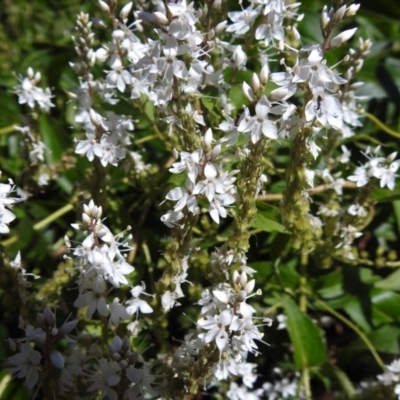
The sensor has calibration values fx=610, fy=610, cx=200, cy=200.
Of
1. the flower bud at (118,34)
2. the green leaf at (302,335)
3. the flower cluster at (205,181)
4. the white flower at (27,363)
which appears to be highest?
the flower bud at (118,34)

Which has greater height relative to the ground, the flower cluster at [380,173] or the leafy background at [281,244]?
the flower cluster at [380,173]

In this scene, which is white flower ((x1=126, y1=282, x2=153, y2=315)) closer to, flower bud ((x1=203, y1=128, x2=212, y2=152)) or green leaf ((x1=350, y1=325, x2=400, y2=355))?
flower bud ((x1=203, y1=128, x2=212, y2=152))

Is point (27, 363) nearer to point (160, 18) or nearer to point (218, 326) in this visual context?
point (218, 326)

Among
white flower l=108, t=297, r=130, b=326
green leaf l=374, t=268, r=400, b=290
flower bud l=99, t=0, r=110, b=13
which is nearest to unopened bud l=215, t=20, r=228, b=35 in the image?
flower bud l=99, t=0, r=110, b=13

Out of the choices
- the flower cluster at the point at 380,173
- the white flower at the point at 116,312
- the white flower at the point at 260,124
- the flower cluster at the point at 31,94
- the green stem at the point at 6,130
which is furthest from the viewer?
the green stem at the point at 6,130

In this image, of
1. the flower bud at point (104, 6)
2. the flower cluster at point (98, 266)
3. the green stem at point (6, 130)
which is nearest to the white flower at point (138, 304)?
the flower cluster at point (98, 266)

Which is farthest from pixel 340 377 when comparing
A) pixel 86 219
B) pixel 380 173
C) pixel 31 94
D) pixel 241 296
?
pixel 31 94

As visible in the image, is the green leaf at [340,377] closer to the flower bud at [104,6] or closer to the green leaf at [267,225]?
the green leaf at [267,225]
